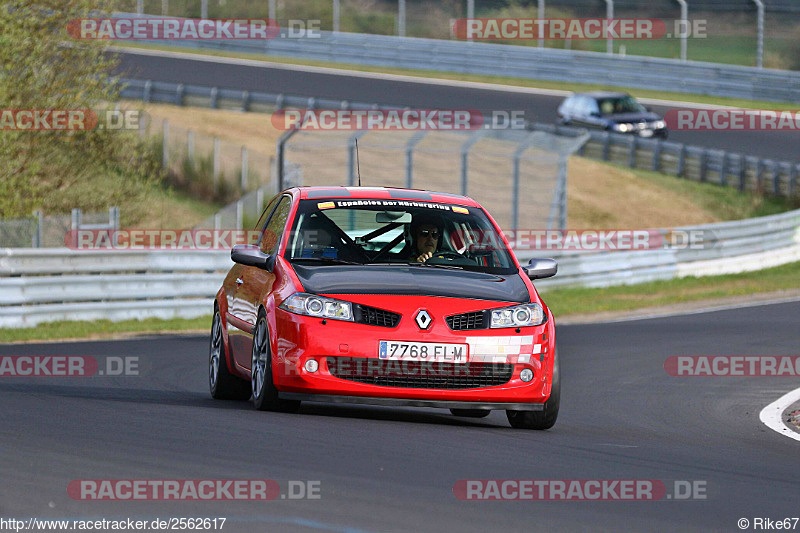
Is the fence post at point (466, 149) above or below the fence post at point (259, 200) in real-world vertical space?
above

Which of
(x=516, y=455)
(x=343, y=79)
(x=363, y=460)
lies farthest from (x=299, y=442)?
(x=343, y=79)

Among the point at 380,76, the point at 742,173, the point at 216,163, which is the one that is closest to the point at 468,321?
the point at 216,163

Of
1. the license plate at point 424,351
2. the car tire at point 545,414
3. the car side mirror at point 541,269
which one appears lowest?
the car tire at point 545,414

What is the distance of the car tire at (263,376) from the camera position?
9148 millimetres

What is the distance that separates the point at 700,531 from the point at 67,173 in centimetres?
2297

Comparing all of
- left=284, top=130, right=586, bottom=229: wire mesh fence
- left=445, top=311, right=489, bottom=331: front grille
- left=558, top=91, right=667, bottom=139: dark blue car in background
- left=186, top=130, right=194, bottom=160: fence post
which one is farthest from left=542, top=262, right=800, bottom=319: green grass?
left=445, top=311, right=489, bottom=331: front grille

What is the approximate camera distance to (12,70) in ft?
80.6

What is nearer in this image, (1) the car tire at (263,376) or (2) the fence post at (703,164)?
(1) the car tire at (263,376)

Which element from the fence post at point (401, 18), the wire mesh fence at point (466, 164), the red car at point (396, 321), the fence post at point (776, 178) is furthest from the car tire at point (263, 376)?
the fence post at point (401, 18)

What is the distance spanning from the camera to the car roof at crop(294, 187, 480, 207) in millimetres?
10219

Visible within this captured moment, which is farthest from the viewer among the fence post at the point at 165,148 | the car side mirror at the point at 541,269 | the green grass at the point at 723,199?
the green grass at the point at 723,199

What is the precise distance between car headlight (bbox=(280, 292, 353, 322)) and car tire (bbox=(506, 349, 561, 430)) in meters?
1.43

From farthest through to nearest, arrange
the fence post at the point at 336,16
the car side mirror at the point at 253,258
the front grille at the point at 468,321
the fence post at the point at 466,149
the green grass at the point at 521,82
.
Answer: the fence post at the point at 336,16 → the green grass at the point at 521,82 → the fence post at the point at 466,149 → the car side mirror at the point at 253,258 → the front grille at the point at 468,321

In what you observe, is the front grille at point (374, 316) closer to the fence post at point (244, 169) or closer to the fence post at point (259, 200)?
the fence post at point (259, 200)
